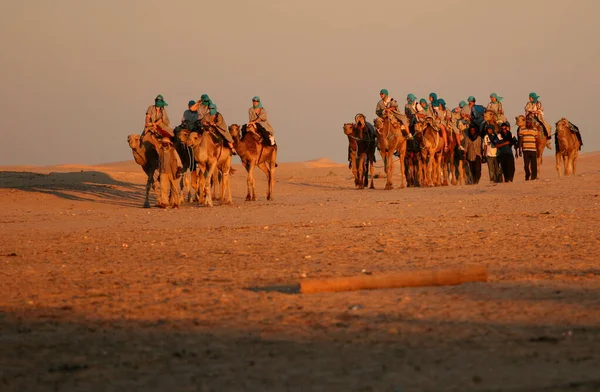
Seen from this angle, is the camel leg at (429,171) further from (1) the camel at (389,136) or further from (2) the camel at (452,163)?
(1) the camel at (389,136)

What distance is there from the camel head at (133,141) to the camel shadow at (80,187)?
3.34m

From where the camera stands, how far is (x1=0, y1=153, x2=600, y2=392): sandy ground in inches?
231

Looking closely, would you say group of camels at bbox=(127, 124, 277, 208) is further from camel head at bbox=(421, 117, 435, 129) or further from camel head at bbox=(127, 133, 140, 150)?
camel head at bbox=(421, 117, 435, 129)

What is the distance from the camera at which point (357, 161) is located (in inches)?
1399

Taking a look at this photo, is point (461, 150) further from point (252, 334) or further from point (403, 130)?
point (252, 334)

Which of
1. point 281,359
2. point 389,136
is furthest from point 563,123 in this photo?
point 281,359

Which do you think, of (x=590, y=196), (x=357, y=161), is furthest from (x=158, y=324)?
(x=357, y=161)

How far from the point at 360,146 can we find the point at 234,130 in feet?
26.1

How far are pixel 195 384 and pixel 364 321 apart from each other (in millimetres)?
1976

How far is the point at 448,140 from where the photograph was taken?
36531 millimetres

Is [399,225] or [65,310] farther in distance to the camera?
[399,225]

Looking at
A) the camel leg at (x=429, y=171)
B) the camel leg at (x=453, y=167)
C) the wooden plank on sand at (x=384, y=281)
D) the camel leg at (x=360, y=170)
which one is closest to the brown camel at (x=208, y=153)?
the camel leg at (x=360, y=170)

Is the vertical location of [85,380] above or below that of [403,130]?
below

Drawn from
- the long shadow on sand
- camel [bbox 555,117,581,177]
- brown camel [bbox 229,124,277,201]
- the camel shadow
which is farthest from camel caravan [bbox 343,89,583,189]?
the long shadow on sand
